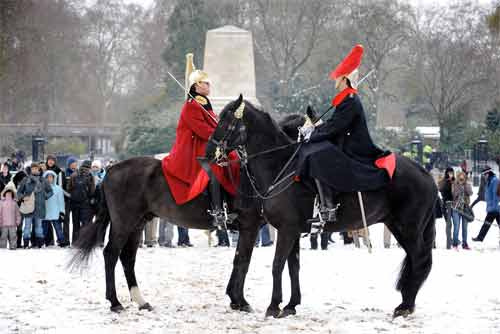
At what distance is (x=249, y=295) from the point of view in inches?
446

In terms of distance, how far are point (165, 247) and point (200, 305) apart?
694 centimetres

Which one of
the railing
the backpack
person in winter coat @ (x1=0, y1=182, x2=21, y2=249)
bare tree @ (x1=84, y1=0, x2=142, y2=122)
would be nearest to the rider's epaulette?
the backpack

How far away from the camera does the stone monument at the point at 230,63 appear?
95.6 feet

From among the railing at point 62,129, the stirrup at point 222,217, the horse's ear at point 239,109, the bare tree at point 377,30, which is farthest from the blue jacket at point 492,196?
the railing at point 62,129

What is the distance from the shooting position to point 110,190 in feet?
34.9

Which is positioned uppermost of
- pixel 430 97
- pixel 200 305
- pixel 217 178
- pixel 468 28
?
pixel 468 28

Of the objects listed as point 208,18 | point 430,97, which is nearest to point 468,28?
point 430,97

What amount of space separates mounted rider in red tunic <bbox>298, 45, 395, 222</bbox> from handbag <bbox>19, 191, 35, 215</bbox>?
8.73 m

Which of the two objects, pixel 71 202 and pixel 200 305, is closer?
pixel 200 305

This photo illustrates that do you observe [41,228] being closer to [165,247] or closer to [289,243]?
A: [165,247]

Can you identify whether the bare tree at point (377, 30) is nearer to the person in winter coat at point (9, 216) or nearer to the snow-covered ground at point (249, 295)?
the person in winter coat at point (9, 216)

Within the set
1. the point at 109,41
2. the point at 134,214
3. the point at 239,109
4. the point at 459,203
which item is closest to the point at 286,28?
the point at 109,41

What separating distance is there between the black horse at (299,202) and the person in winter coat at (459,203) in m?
7.81

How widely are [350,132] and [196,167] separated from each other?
1.89 m
